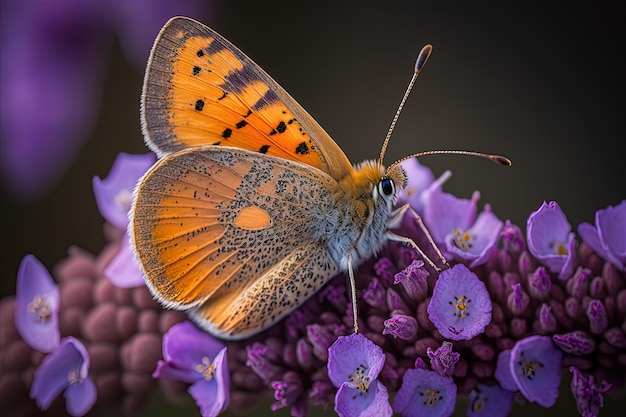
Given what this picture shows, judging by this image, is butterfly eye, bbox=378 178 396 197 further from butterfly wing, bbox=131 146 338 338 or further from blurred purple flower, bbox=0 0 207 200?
blurred purple flower, bbox=0 0 207 200

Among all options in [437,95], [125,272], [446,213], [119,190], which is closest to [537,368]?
[446,213]

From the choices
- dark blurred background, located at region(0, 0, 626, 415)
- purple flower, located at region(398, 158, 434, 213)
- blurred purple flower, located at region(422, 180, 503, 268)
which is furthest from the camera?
dark blurred background, located at region(0, 0, 626, 415)

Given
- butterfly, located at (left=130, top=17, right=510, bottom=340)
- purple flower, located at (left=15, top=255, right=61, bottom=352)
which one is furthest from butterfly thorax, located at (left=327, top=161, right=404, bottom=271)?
purple flower, located at (left=15, top=255, right=61, bottom=352)

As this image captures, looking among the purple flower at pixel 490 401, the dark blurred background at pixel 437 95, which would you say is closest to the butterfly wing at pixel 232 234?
the purple flower at pixel 490 401

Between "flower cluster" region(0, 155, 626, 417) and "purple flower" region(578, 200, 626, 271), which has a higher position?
"purple flower" region(578, 200, 626, 271)

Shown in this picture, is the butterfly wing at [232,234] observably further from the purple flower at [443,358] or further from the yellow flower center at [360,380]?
the purple flower at [443,358]

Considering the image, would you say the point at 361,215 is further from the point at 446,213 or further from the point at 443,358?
the point at 443,358

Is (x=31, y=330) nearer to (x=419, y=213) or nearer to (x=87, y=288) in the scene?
(x=87, y=288)
